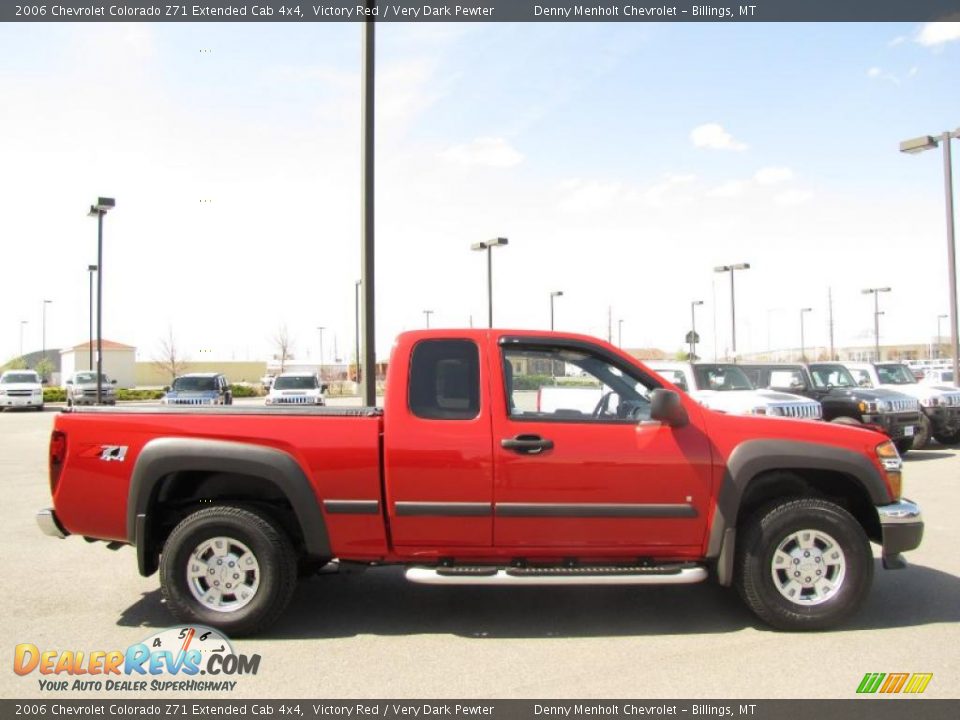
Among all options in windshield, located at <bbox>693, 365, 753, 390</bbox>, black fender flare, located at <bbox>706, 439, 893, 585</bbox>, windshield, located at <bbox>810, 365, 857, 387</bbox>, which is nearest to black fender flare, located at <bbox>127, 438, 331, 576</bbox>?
black fender flare, located at <bbox>706, 439, 893, 585</bbox>

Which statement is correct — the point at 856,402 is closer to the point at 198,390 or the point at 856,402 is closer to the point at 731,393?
the point at 731,393

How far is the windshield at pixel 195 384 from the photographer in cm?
2448

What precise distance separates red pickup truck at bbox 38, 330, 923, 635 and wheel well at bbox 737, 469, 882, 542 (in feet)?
0.21

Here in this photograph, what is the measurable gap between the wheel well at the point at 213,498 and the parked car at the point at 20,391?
35.3 meters

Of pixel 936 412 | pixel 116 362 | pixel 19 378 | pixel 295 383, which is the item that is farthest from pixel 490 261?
pixel 116 362

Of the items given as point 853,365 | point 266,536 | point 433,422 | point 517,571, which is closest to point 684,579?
point 517,571

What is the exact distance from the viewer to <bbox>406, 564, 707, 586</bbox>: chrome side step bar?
4.69 meters

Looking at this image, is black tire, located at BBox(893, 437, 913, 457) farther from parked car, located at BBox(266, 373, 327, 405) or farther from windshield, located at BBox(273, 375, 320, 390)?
windshield, located at BBox(273, 375, 320, 390)

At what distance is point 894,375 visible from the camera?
54.4ft

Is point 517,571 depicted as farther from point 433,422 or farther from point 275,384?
point 275,384

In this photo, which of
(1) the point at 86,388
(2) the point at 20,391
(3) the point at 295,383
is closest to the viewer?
(3) the point at 295,383

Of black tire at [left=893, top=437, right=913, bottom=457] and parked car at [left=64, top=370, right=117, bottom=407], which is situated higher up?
parked car at [left=64, top=370, right=117, bottom=407]

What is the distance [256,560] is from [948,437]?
14732 millimetres
